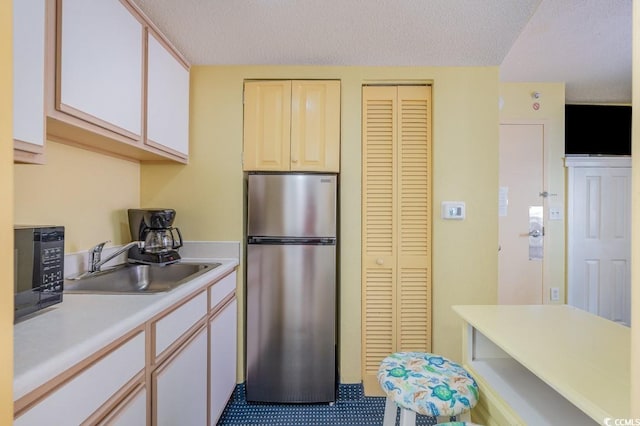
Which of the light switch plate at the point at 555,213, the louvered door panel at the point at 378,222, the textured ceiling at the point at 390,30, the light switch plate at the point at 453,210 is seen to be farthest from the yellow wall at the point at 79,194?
the light switch plate at the point at 555,213

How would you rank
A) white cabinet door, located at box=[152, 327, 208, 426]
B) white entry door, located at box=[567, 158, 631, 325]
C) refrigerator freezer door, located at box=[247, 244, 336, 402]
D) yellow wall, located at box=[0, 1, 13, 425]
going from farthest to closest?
white entry door, located at box=[567, 158, 631, 325] < refrigerator freezer door, located at box=[247, 244, 336, 402] < white cabinet door, located at box=[152, 327, 208, 426] < yellow wall, located at box=[0, 1, 13, 425]

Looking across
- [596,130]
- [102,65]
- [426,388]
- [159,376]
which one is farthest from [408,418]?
[596,130]

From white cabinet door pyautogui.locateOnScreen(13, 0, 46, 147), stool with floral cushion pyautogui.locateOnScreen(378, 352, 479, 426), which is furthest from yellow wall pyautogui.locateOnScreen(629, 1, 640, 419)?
white cabinet door pyautogui.locateOnScreen(13, 0, 46, 147)

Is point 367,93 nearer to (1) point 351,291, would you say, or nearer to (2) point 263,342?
(1) point 351,291

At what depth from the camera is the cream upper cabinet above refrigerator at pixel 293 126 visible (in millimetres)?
2070

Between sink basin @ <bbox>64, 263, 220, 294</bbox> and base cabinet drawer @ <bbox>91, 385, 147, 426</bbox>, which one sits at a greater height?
sink basin @ <bbox>64, 263, 220, 294</bbox>

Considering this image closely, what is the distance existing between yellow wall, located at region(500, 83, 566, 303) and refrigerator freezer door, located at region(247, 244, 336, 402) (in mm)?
2302

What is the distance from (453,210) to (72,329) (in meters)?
2.07

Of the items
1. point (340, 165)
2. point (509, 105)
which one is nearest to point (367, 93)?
point (340, 165)

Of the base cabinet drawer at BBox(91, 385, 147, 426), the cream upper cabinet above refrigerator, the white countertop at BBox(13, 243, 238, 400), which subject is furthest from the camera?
the cream upper cabinet above refrigerator

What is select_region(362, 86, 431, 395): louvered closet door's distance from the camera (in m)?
2.15

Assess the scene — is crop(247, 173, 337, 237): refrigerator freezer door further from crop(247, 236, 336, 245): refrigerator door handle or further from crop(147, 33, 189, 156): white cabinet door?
crop(147, 33, 189, 156): white cabinet door

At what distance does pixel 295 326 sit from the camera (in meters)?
1.97

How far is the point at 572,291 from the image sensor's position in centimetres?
303
